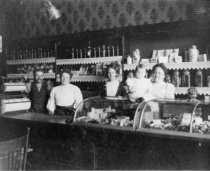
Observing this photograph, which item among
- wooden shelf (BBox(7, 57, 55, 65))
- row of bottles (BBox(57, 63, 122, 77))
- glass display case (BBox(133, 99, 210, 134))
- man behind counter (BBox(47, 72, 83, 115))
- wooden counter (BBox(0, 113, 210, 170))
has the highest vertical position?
wooden shelf (BBox(7, 57, 55, 65))

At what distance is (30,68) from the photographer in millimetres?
6586

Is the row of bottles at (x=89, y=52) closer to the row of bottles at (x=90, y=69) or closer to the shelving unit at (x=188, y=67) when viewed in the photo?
the row of bottles at (x=90, y=69)

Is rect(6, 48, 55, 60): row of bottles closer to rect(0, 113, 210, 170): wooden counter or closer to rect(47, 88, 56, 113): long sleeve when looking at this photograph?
rect(47, 88, 56, 113): long sleeve

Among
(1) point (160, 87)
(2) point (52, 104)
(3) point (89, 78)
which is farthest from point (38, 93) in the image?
(1) point (160, 87)

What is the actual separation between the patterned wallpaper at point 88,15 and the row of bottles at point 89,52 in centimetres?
44

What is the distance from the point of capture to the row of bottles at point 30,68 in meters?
6.32

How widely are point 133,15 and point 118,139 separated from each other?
309 centimetres

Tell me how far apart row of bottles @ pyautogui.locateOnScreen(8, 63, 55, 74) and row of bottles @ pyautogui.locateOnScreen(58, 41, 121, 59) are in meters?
0.36

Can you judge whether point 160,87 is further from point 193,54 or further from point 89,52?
point 89,52

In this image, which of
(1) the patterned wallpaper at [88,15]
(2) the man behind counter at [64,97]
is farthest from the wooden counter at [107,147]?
(1) the patterned wallpaper at [88,15]

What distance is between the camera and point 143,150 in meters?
2.95

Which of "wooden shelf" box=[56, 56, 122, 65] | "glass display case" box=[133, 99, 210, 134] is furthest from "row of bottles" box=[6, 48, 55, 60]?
"glass display case" box=[133, 99, 210, 134]

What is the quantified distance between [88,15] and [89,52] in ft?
2.96

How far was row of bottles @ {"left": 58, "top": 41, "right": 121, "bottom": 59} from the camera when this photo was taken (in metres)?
5.62
